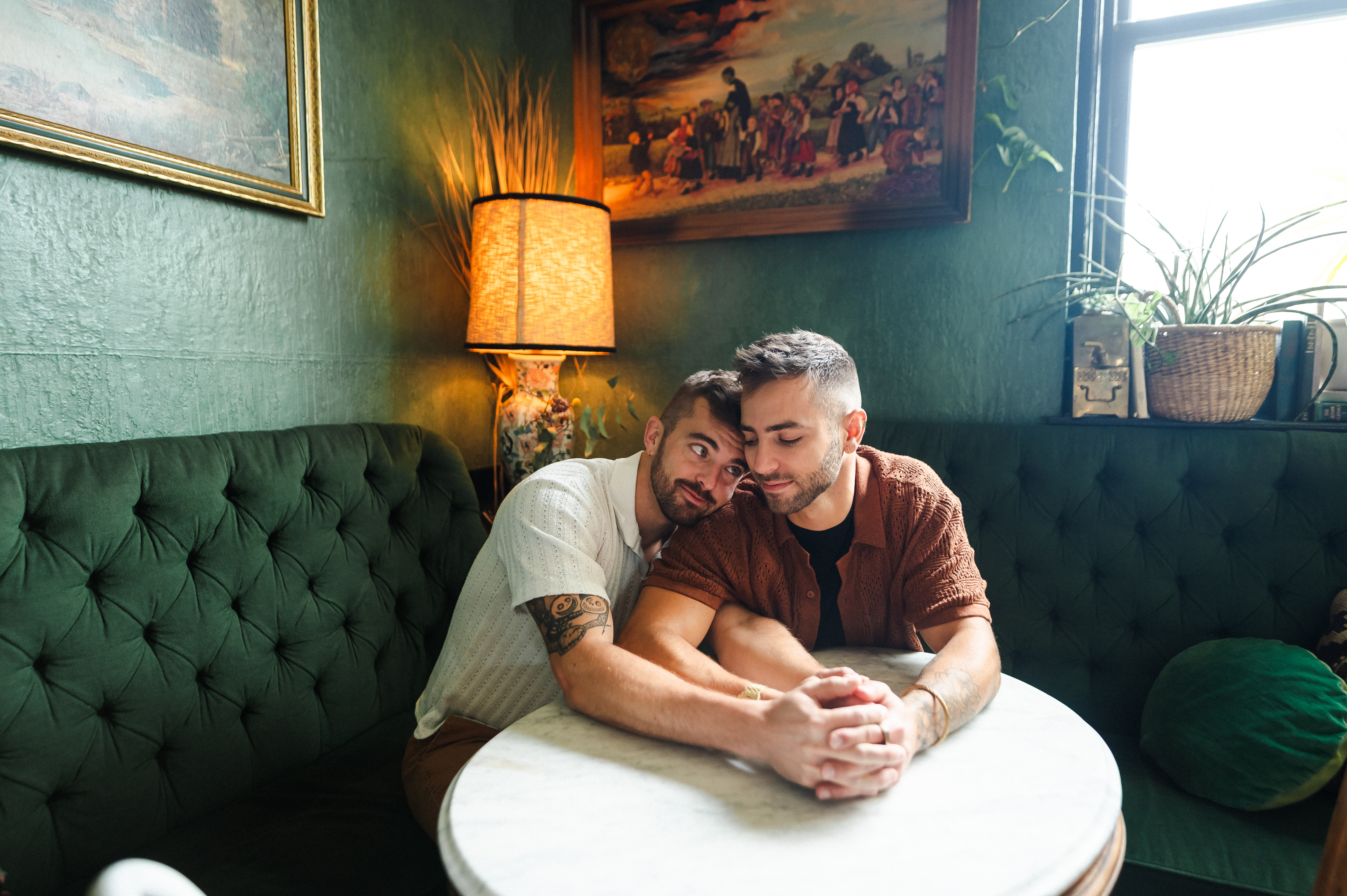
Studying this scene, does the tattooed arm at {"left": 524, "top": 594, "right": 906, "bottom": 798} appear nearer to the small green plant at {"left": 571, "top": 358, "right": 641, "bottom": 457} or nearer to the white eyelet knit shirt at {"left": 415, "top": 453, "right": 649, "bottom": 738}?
the white eyelet knit shirt at {"left": 415, "top": 453, "right": 649, "bottom": 738}

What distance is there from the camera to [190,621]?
4.26 ft

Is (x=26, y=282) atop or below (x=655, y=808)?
atop

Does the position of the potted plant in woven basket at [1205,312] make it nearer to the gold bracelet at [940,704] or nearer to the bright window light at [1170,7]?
the bright window light at [1170,7]

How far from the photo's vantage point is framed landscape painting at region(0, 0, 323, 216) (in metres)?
1.27

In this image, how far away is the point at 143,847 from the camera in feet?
3.92

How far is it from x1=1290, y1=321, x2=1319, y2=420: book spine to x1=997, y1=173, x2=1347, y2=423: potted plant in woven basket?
0.03 meters

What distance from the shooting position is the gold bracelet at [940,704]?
0.95 meters

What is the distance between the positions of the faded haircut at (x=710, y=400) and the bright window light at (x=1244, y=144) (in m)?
1.26

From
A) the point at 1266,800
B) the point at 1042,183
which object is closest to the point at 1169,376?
the point at 1042,183

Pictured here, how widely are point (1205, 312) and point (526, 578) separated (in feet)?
5.56

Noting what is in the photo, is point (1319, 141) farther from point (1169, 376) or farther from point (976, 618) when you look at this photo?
point (976, 618)

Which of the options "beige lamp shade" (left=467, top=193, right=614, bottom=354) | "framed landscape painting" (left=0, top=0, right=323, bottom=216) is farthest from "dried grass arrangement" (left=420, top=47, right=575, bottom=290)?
"framed landscape painting" (left=0, top=0, right=323, bottom=216)

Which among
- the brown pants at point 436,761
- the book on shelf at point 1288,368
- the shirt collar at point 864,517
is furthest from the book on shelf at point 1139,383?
the brown pants at point 436,761

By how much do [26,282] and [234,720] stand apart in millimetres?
860
